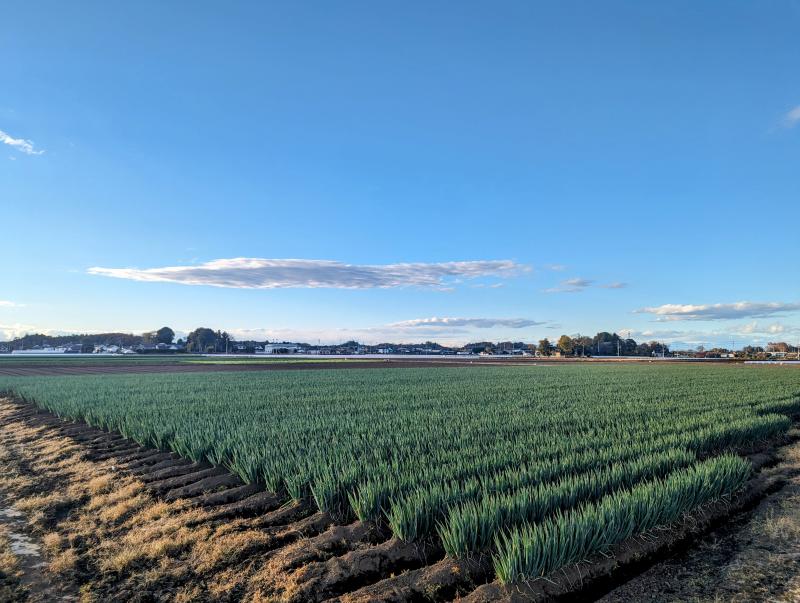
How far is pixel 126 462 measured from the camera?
35.9ft

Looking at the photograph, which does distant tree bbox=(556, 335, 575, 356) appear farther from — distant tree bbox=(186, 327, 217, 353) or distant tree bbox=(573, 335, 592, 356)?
distant tree bbox=(186, 327, 217, 353)

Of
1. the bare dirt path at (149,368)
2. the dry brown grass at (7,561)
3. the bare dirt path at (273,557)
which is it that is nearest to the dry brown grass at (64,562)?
the bare dirt path at (273,557)

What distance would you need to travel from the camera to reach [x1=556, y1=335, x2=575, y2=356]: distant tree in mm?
157625

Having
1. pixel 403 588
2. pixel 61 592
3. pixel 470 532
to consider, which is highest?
pixel 470 532

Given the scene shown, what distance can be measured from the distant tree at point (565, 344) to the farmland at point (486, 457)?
470 feet

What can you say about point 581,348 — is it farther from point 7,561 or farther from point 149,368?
point 7,561

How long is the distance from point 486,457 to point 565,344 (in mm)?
161645

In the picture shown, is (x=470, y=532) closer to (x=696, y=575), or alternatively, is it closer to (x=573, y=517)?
(x=573, y=517)

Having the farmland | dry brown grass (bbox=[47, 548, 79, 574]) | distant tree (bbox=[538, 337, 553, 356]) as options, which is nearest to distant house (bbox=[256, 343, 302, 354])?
distant tree (bbox=[538, 337, 553, 356])

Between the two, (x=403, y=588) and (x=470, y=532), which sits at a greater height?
(x=470, y=532)

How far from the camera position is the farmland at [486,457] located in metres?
5.70

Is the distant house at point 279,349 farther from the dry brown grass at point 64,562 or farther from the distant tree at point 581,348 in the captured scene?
the dry brown grass at point 64,562

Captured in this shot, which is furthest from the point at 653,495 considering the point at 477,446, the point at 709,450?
the point at 709,450

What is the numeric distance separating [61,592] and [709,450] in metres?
12.3
